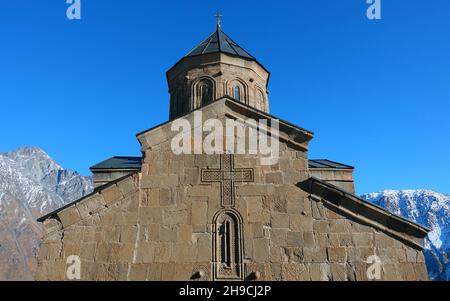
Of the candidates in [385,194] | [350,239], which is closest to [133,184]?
[350,239]

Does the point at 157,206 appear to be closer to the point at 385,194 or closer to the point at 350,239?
the point at 350,239

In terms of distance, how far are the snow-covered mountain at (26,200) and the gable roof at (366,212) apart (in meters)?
89.8

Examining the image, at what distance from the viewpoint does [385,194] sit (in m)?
Result: 153

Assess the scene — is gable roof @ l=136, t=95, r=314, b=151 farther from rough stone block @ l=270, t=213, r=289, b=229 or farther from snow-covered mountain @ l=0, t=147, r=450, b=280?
snow-covered mountain @ l=0, t=147, r=450, b=280

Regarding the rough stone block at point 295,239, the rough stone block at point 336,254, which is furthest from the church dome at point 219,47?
the rough stone block at point 336,254

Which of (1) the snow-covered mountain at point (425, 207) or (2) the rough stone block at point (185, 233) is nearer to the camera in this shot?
(2) the rough stone block at point (185, 233)

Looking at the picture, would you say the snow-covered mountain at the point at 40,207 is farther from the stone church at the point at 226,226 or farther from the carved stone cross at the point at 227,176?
the carved stone cross at the point at 227,176

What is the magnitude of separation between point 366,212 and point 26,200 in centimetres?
16023

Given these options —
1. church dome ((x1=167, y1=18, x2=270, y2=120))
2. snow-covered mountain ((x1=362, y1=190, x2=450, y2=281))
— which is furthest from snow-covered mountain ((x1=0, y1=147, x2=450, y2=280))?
church dome ((x1=167, y1=18, x2=270, y2=120))

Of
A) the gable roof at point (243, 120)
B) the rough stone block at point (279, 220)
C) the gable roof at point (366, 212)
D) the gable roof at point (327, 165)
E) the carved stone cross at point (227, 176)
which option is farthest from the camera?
the gable roof at point (327, 165)

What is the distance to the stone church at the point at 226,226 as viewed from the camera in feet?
18.2

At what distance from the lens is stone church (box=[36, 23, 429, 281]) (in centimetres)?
555

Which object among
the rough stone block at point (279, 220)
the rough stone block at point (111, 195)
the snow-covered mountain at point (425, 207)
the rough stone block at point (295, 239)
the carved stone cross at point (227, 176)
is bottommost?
the rough stone block at point (295, 239)

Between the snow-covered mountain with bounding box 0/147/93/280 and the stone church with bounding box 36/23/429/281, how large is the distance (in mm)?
88289
